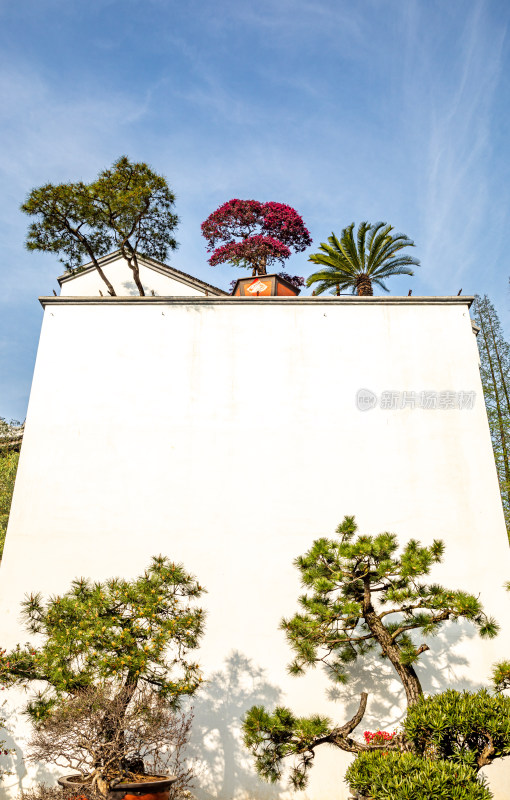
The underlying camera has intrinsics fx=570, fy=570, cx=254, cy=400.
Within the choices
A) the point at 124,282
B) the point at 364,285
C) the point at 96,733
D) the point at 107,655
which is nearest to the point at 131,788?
the point at 96,733

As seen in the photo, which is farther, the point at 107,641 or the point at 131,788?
the point at 107,641

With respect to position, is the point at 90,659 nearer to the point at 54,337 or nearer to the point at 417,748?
the point at 417,748

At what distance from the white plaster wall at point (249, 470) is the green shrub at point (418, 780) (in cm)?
430

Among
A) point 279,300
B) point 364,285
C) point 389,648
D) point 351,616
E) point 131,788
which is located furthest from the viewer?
point 364,285

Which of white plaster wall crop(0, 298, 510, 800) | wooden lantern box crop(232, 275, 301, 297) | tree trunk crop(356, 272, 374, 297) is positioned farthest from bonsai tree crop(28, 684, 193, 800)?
tree trunk crop(356, 272, 374, 297)

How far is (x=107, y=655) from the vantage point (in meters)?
5.06

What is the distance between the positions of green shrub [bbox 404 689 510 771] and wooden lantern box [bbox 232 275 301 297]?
7904 mm

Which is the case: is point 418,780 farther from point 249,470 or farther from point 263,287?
point 263,287

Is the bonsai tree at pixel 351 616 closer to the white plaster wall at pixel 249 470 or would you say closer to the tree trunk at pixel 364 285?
the white plaster wall at pixel 249 470

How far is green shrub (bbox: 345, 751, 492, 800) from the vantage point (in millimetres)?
3475

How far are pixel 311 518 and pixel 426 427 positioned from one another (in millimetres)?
2373

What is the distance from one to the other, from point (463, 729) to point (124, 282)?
1095cm

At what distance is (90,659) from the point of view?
4.99m

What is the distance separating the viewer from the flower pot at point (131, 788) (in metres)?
4.89
